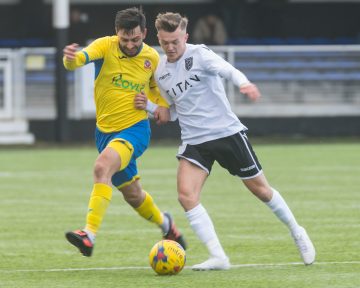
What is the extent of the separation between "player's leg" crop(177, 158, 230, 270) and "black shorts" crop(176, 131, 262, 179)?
15 centimetres

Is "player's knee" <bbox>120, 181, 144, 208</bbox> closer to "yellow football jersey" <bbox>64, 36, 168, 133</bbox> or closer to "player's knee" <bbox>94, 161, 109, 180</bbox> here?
"yellow football jersey" <bbox>64, 36, 168, 133</bbox>

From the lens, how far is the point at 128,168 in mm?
10031

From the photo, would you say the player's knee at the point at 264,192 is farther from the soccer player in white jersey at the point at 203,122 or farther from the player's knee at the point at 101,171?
the player's knee at the point at 101,171

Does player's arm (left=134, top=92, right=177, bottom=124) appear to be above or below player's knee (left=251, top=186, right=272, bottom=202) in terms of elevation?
above

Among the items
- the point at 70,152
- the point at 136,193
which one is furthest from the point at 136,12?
the point at 70,152

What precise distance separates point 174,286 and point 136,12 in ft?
7.97

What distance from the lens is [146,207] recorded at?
34.0 feet

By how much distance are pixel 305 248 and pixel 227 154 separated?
918 mm

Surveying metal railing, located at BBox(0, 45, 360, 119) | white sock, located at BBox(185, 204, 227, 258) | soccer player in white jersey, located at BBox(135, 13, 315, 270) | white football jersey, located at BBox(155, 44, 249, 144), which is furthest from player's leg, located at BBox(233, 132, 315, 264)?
metal railing, located at BBox(0, 45, 360, 119)

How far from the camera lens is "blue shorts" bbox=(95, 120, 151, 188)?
988 centimetres

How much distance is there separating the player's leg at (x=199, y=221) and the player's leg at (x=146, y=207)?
104 centimetres

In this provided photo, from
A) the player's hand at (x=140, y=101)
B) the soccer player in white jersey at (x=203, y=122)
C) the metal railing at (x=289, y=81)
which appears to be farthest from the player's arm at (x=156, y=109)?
the metal railing at (x=289, y=81)

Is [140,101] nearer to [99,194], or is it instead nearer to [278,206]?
[99,194]

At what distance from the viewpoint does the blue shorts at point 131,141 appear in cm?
988
